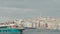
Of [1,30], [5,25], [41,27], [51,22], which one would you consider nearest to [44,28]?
[41,27]

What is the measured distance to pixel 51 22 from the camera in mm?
148125

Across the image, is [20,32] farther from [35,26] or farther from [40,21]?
[40,21]

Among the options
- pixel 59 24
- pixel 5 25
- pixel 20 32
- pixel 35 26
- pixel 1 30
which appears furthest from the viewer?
pixel 59 24

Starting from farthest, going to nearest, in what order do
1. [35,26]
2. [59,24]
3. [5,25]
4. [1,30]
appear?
[59,24] < [35,26] < [5,25] < [1,30]

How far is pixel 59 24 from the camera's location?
483ft

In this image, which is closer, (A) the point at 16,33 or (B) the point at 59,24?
(A) the point at 16,33

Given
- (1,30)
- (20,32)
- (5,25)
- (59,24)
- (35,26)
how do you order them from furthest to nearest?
(59,24), (35,26), (5,25), (1,30), (20,32)

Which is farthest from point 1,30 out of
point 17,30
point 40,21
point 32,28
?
point 40,21

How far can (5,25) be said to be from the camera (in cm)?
11638

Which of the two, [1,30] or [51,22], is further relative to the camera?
[51,22]

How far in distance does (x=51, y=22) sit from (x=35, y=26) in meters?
14.9

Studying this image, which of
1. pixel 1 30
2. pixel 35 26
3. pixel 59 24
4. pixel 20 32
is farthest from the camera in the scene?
pixel 59 24

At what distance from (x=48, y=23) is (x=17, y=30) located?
52599mm

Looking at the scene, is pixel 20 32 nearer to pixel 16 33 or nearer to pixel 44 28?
pixel 16 33
